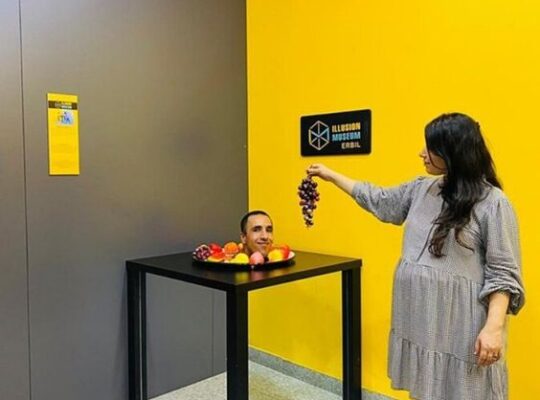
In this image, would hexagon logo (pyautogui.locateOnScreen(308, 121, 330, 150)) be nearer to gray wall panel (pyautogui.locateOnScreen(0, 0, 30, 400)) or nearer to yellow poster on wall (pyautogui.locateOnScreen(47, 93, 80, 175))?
yellow poster on wall (pyautogui.locateOnScreen(47, 93, 80, 175))

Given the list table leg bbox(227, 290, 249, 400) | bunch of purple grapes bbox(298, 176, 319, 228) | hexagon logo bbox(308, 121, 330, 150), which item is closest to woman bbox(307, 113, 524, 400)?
bunch of purple grapes bbox(298, 176, 319, 228)

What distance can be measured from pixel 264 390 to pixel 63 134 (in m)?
1.61

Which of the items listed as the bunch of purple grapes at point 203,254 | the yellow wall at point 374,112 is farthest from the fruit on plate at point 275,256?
the yellow wall at point 374,112

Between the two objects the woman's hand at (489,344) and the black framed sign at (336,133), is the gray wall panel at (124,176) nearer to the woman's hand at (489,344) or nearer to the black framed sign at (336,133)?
the black framed sign at (336,133)

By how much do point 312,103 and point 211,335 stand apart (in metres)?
1.36

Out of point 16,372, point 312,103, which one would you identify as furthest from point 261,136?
point 16,372

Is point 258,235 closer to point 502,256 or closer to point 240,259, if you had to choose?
point 240,259

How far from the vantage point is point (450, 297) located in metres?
1.56

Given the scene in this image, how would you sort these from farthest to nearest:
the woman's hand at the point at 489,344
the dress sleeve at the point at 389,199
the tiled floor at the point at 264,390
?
the tiled floor at the point at 264,390
the dress sleeve at the point at 389,199
the woman's hand at the point at 489,344

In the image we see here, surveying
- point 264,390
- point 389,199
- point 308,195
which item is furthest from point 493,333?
point 264,390

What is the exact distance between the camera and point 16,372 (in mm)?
2135

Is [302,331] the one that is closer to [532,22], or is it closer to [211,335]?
[211,335]

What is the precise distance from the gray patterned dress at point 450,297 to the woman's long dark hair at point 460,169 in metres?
0.02

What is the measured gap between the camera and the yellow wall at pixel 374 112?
198cm
